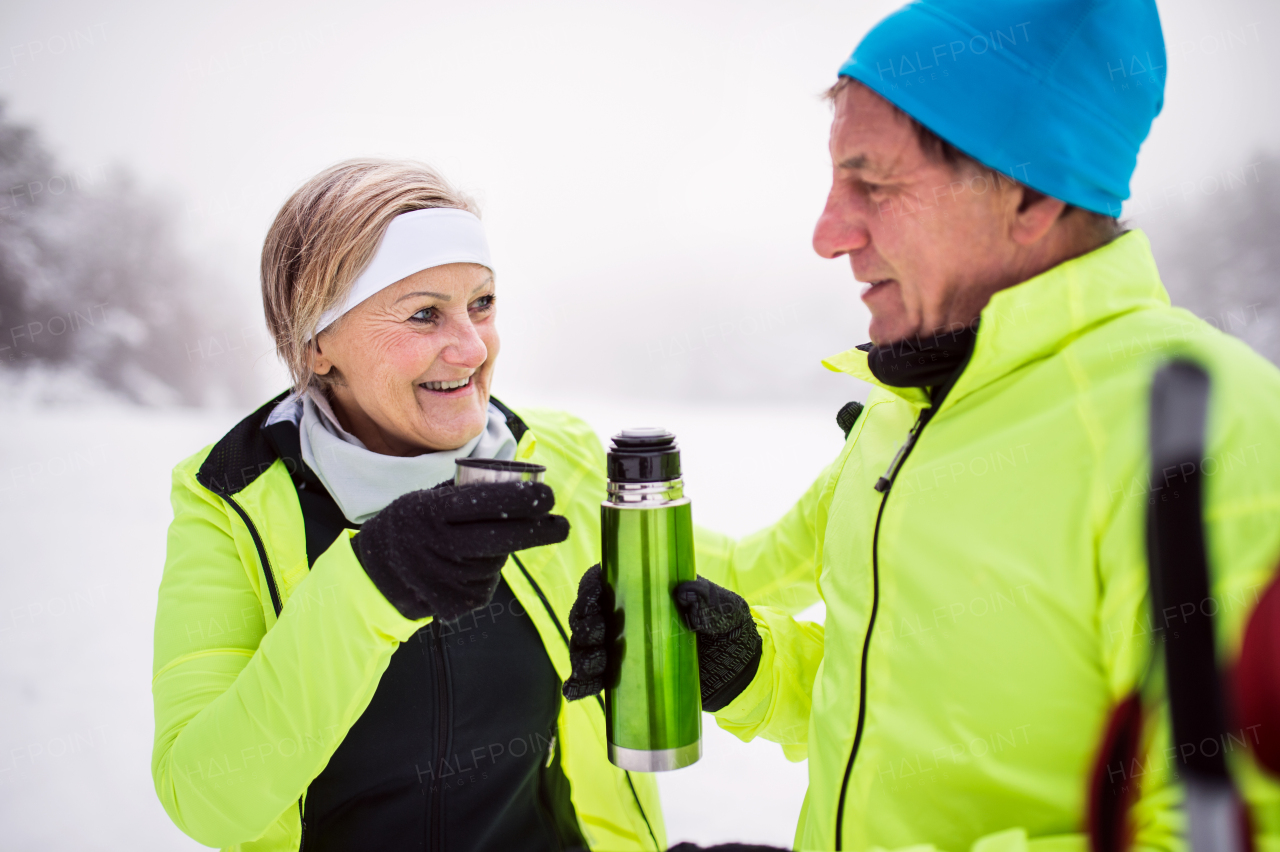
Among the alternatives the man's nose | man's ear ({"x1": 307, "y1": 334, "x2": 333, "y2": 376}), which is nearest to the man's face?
the man's nose

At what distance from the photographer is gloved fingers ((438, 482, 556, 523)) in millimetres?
877

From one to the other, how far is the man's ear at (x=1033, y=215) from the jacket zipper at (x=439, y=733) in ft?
3.06

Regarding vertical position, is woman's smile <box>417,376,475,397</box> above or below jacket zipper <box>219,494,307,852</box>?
above

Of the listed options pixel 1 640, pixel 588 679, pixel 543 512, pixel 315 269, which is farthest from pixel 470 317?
pixel 1 640

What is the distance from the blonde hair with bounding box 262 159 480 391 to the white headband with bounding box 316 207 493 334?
0.6 inches

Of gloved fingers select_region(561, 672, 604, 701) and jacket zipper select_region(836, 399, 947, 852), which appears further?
gloved fingers select_region(561, 672, 604, 701)

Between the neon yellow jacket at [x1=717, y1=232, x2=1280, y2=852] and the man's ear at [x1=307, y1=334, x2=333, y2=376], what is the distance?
2.98ft

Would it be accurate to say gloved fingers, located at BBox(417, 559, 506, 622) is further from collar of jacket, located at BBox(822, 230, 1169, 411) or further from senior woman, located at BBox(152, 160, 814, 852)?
collar of jacket, located at BBox(822, 230, 1169, 411)

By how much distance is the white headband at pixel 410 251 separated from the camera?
3.83ft

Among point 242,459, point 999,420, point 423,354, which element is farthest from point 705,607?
point 242,459

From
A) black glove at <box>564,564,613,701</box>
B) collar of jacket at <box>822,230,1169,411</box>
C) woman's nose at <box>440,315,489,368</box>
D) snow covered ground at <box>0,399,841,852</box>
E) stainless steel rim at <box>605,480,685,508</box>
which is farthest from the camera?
snow covered ground at <box>0,399,841,852</box>

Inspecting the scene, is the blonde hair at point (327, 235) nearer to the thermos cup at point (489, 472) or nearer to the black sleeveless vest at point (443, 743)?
the black sleeveless vest at point (443, 743)

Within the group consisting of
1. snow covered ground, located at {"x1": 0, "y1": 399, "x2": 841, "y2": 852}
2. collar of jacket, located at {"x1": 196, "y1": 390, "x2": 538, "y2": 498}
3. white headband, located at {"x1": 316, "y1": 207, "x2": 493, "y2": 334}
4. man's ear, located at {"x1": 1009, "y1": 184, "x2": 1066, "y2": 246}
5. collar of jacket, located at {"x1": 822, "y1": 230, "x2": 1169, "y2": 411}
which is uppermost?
white headband, located at {"x1": 316, "y1": 207, "x2": 493, "y2": 334}

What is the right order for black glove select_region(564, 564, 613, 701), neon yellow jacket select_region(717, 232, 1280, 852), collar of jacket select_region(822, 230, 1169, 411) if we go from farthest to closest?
black glove select_region(564, 564, 613, 701), collar of jacket select_region(822, 230, 1169, 411), neon yellow jacket select_region(717, 232, 1280, 852)
